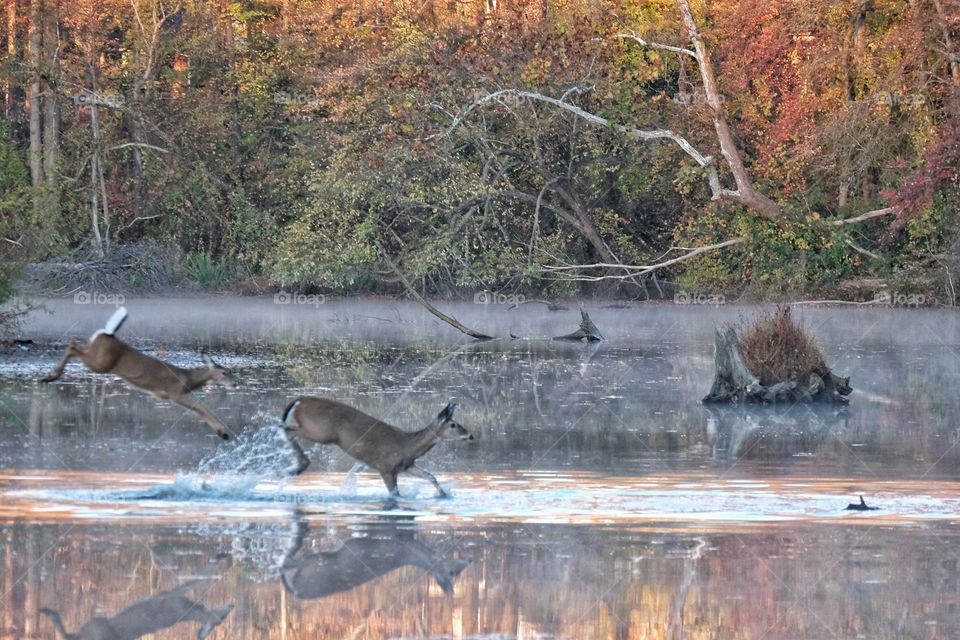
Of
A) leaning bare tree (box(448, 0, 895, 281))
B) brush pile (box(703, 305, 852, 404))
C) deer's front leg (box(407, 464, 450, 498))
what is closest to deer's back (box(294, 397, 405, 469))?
deer's front leg (box(407, 464, 450, 498))

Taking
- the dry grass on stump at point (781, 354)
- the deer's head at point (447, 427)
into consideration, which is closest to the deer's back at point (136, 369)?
the deer's head at point (447, 427)

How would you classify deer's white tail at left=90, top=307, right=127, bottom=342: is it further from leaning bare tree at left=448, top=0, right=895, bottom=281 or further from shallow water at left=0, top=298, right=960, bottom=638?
leaning bare tree at left=448, top=0, right=895, bottom=281

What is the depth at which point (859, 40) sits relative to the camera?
2959 cm

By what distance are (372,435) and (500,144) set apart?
21920 millimetres

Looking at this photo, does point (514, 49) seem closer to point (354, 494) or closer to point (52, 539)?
point (354, 494)

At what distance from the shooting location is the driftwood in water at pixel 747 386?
52.7 feet

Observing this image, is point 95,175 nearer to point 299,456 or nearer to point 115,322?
point 115,322

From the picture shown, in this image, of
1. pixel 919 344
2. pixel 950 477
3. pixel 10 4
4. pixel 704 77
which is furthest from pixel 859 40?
pixel 950 477

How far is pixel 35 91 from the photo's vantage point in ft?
109

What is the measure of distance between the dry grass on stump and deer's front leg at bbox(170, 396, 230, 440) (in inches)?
278

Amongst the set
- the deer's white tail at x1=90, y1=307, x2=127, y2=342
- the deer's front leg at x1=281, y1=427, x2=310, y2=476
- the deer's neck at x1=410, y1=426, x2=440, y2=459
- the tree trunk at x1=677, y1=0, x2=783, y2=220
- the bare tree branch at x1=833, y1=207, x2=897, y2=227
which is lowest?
the deer's front leg at x1=281, y1=427, x2=310, y2=476

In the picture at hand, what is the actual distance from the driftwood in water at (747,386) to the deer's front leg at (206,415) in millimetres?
6476

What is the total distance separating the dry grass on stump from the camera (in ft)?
53.9

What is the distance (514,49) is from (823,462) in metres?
18.9
